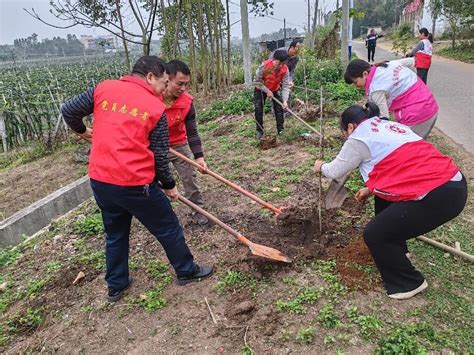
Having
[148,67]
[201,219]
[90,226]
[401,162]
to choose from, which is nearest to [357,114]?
[401,162]

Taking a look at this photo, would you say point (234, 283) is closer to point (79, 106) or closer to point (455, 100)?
point (79, 106)

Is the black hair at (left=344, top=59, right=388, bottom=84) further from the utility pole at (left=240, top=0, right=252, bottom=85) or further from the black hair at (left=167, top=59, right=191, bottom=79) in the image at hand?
the utility pole at (left=240, top=0, right=252, bottom=85)

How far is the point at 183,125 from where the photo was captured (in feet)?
12.8

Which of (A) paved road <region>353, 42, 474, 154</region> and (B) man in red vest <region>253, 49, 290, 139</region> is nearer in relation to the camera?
(B) man in red vest <region>253, 49, 290, 139</region>

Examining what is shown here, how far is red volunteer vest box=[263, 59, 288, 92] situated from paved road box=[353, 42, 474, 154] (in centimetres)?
293

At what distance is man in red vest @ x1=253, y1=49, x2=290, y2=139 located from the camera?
6095 millimetres

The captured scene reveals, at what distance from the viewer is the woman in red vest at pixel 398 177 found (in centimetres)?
238

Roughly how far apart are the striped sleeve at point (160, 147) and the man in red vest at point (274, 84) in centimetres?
391

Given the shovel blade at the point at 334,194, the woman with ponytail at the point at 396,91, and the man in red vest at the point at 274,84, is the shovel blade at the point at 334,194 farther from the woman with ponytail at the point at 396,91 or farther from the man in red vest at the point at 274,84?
the man in red vest at the point at 274,84

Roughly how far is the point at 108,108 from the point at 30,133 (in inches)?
336

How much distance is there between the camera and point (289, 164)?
215 inches

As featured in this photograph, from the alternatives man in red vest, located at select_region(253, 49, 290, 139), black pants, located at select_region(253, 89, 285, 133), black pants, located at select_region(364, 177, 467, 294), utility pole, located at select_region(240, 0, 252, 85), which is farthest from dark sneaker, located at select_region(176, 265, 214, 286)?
utility pole, located at select_region(240, 0, 252, 85)

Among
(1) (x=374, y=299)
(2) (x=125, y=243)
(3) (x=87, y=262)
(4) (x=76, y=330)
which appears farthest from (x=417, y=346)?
(3) (x=87, y=262)

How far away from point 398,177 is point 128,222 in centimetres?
189
